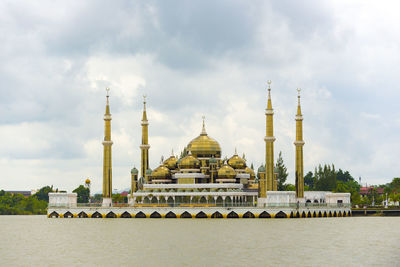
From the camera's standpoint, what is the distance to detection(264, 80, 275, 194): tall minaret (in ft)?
344

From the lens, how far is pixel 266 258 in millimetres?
46719

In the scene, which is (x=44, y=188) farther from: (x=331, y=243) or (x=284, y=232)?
(x=331, y=243)

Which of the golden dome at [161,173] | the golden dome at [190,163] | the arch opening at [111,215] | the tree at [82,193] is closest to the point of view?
the arch opening at [111,215]

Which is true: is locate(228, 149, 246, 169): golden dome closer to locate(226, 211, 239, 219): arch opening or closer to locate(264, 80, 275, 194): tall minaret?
locate(264, 80, 275, 194): tall minaret

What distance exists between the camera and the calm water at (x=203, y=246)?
4531cm

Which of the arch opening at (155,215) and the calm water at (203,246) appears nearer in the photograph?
the calm water at (203,246)

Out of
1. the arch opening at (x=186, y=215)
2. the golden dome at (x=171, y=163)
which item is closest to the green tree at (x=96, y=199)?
the golden dome at (x=171, y=163)

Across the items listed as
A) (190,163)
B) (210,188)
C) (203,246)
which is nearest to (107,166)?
(190,163)

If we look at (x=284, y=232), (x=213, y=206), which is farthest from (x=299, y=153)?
(x=284, y=232)

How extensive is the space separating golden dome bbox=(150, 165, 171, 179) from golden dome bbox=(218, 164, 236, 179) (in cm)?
857

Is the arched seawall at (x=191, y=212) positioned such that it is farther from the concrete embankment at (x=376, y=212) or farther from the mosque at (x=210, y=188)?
the concrete embankment at (x=376, y=212)

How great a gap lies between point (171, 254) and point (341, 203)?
68758 millimetres

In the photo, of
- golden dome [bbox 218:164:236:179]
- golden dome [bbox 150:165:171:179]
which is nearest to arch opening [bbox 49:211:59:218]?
golden dome [bbox 150:165:171:179]

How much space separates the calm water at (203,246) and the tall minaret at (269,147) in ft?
90.9
